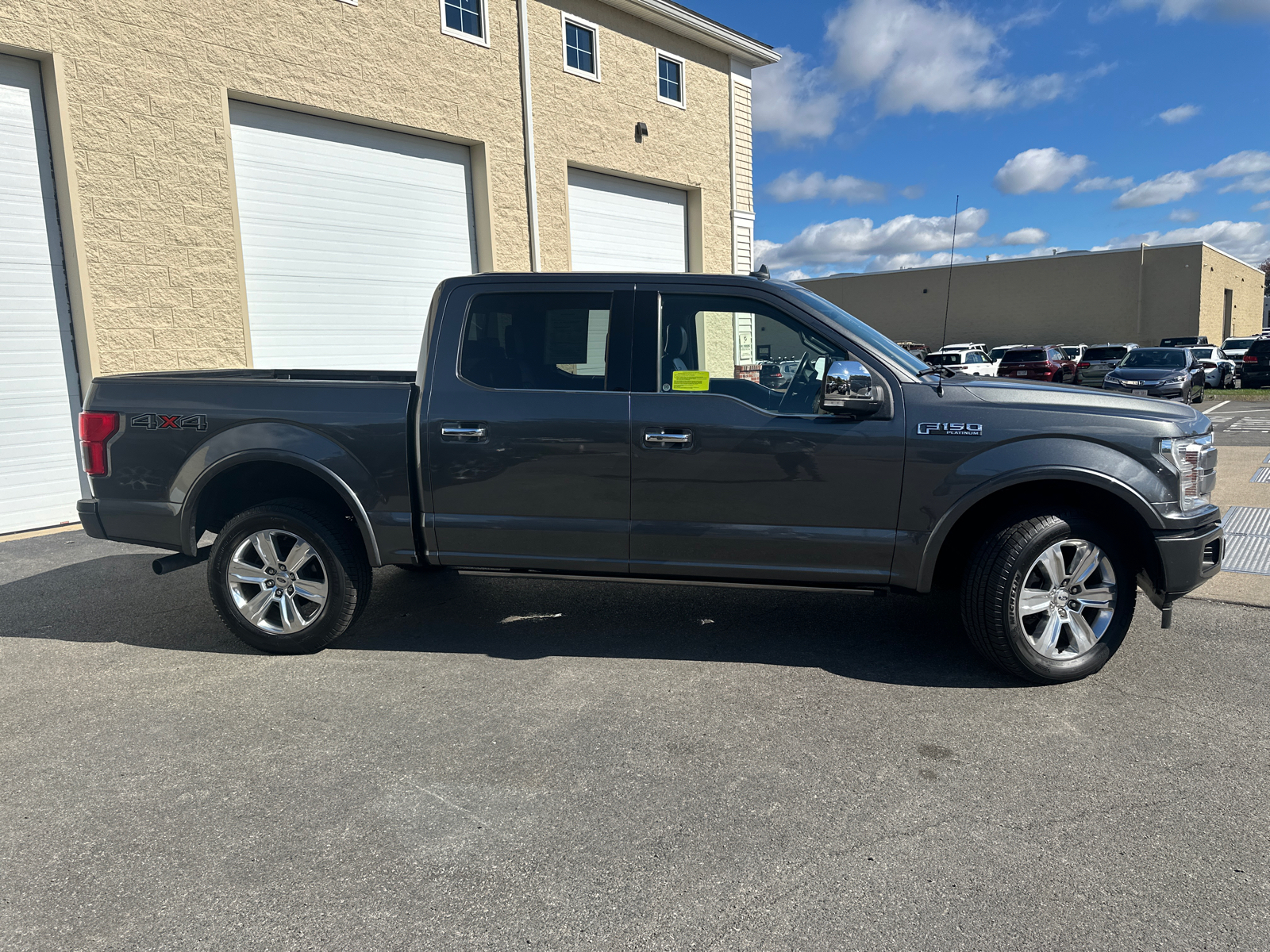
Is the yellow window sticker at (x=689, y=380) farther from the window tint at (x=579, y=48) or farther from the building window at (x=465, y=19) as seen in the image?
the window tint at (x=579, y=48)

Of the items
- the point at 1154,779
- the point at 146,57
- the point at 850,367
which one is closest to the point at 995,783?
the point at 1154,779

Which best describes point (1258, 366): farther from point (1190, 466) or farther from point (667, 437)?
point (667, 437)

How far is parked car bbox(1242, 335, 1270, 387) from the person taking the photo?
2820 cm

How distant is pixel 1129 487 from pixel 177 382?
4949mm

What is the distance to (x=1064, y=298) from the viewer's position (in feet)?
155

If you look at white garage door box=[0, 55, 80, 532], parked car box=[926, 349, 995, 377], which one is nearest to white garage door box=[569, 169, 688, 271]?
A: white garage door box=[0, 55, 80, 532]

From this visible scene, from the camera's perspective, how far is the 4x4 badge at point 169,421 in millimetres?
4723

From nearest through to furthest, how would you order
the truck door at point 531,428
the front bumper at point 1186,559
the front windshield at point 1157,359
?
the front bumper at point 1186,559 < the truck door at point 531,428 < the front windshield at point 1157,359

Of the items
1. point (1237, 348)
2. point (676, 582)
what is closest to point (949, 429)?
point (676, 582)

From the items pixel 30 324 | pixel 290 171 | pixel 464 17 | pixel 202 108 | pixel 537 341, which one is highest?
pixel 464 17

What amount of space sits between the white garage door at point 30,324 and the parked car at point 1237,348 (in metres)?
35.8

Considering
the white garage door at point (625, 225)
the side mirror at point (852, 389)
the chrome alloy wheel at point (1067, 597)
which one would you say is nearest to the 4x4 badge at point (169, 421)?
the side mirror at point (852, 389)

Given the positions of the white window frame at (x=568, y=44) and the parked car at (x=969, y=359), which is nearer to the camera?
the white window frame at (x=568, y=44)

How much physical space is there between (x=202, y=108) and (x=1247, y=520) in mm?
10961
